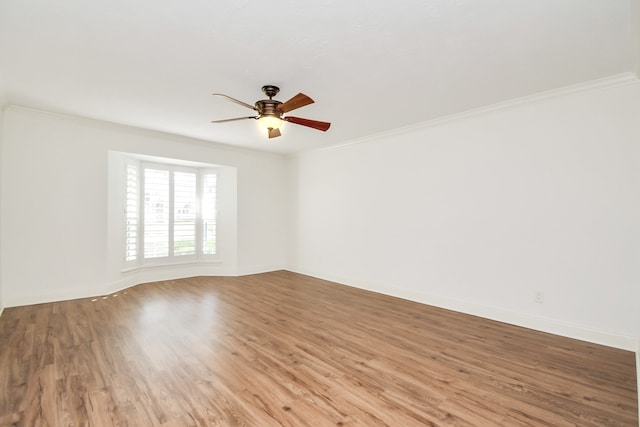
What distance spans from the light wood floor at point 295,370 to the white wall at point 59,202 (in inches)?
21.1

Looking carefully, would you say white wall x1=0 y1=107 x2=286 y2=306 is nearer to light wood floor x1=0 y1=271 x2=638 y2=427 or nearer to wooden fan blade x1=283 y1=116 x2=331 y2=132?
light wood floor x1=0 y1=271 x2=638 y2=427

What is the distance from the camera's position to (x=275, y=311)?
12.9 ft

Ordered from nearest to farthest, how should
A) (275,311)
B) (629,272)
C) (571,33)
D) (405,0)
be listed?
1. (405,0)
2. (571,33)
3. (629,272)
4. (275,311)

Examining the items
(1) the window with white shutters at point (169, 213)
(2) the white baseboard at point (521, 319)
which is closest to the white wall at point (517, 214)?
(2) the white baseboard at point (521, 319)

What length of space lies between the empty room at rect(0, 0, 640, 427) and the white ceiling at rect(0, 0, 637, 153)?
22 millimetres

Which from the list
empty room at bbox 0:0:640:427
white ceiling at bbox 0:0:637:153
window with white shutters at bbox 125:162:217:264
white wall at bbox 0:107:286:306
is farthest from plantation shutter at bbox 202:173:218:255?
white ceiling at bbox 0:0:637:153

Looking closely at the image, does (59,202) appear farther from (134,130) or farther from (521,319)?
(521,319)

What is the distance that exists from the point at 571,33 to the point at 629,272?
227 centimetres

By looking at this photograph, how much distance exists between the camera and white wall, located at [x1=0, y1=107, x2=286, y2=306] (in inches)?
153

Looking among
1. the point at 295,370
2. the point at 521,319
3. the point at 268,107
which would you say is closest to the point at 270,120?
the point at 268,107

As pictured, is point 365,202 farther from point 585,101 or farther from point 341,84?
point 585,101

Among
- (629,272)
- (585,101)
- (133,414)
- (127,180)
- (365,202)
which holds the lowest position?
(133,414)

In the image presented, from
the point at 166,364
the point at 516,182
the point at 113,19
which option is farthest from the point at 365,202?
the point at 113,19

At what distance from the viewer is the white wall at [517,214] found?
2.91 metres
